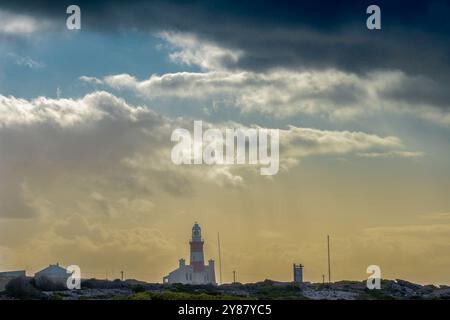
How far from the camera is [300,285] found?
472ft

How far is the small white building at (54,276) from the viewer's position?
126 meters

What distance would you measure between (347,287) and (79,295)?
4294 cm

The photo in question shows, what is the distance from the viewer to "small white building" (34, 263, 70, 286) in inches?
4973

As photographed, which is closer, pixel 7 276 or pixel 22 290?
pixel 22 290

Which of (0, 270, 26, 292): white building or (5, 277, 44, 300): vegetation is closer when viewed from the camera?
(5, 277, 44, 300): vegetation

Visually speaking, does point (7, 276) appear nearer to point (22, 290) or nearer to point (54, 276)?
point (54, 276)

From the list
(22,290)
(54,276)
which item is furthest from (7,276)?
(22,290)

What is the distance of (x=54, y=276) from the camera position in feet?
451

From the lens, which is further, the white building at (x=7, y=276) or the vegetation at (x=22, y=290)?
the white building at (x=7, y=276)
